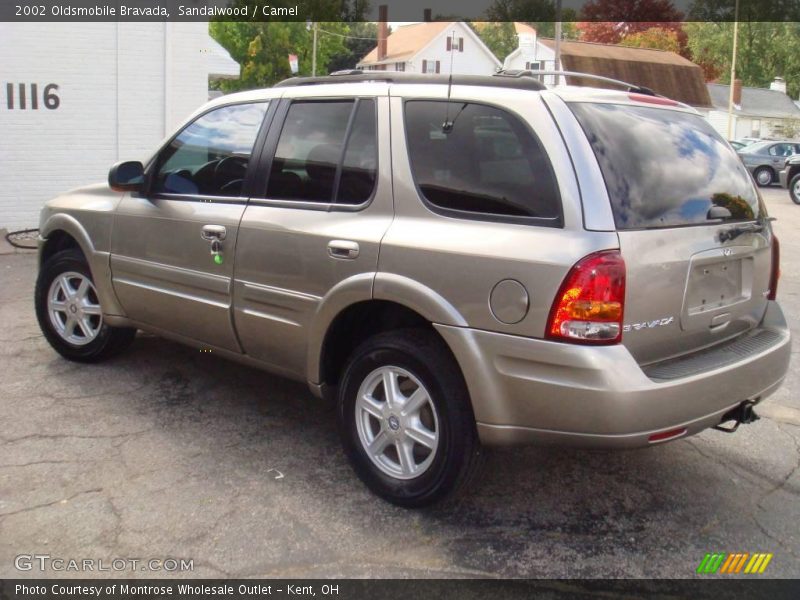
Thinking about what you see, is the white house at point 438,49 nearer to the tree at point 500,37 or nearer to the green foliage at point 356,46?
the green foliage at point 356,46

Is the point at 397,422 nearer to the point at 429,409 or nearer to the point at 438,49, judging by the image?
the point at 429,409

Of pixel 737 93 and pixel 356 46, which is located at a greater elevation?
pixel 356 46

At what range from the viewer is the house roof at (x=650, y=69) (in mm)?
57781

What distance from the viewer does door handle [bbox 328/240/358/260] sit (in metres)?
3.74

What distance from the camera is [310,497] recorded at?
3848 millimetres

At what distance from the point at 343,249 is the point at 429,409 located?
82 cm

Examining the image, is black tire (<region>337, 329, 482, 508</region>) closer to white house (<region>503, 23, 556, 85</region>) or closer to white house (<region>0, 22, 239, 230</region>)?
white house (<region>0, 22, 239, 230</region>)

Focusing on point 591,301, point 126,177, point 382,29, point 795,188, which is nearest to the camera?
point 591,301

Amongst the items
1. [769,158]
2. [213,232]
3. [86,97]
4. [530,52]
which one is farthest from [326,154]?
[530,52]

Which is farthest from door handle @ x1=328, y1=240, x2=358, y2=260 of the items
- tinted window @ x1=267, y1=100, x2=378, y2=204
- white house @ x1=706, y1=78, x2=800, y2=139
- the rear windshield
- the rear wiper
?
white house @ x1=706, y1=78, x2=800, y2=139

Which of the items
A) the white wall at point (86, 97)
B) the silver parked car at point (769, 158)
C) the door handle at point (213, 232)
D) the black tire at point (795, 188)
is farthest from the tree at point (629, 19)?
the door handle at point (213, 232)

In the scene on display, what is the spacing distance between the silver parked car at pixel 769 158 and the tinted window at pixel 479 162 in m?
29.4

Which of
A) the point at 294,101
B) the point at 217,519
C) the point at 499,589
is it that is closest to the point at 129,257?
the point at 294,101

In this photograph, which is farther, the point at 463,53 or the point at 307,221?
the point at 463,53
